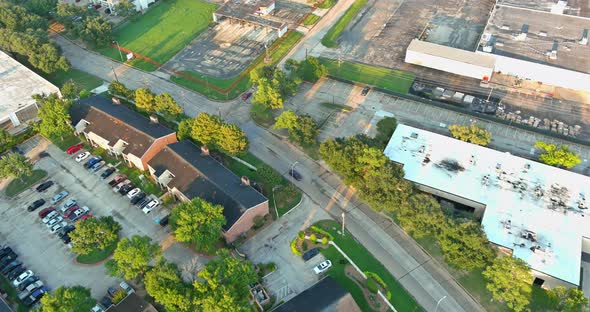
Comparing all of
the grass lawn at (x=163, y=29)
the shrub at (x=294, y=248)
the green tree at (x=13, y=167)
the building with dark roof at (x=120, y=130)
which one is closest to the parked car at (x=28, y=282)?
the green tree at (x=13, y=167)

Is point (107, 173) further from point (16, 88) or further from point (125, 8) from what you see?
point (125, 8)

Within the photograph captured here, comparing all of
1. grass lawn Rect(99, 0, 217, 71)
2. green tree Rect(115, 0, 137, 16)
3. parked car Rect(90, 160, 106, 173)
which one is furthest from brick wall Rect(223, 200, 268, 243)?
green tree Rect(115, 0, 137, 16)

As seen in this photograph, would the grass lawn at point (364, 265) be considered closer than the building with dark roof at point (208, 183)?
Yes

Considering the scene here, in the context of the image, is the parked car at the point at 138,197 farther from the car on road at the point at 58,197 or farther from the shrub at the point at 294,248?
the shrub at the point at 294,248

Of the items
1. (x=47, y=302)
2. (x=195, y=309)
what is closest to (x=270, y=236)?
(x=195, y=309)

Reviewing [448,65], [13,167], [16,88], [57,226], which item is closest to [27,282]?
[57,226]

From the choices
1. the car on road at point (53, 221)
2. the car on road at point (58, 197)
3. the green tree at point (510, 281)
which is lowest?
the car on road at point (53, 221)

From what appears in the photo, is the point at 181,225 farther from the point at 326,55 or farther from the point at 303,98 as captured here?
the point at 326,55

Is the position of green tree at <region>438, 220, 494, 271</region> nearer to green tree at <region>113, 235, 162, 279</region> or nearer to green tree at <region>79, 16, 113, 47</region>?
green tree at <region>113, 235, 162, 279</region>
